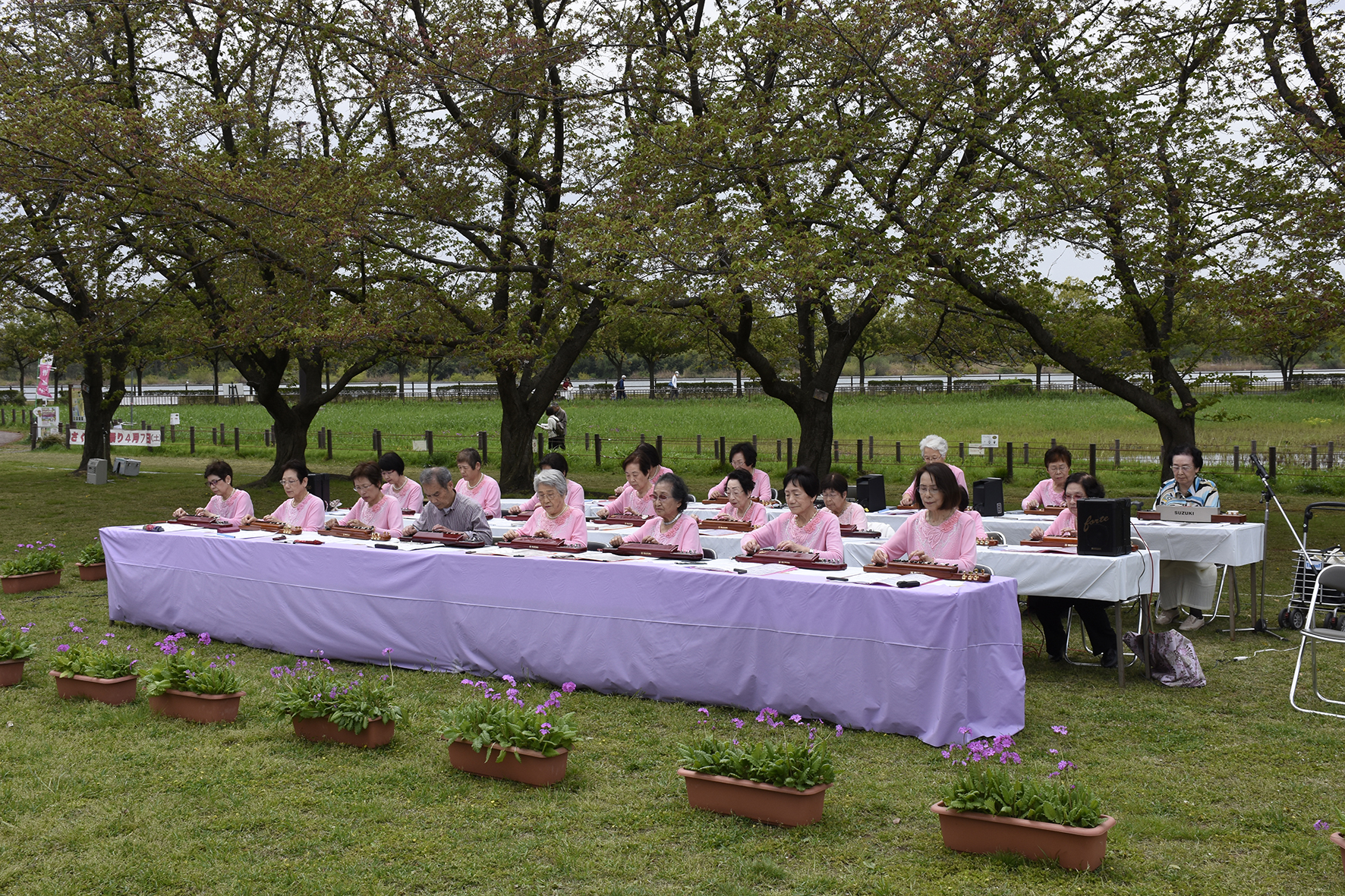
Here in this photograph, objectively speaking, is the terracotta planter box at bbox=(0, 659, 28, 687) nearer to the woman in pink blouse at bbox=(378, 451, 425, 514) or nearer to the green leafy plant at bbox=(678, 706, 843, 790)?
the woman in pink blouse at bbox=(378, 451, 425, 514)

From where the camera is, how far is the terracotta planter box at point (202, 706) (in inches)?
229

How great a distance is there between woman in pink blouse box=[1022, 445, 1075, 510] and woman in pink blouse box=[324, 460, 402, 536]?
553cm

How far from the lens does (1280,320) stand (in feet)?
38.3

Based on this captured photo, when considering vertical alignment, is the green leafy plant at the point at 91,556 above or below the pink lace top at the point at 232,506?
below

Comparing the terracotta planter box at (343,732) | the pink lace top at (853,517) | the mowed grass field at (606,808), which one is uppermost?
the pink lace top at (853,517)

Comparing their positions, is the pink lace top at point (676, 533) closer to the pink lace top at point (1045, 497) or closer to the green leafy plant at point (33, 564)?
the pink lace top at point (1045, 497)

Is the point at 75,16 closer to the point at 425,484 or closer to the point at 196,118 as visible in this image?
the point at 196,118

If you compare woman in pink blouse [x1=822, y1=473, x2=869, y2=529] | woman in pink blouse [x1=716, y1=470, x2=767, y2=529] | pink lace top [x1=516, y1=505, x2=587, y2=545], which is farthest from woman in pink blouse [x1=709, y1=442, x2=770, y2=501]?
pink lace top [x1=516, y1=505, x2=587, y2=545]

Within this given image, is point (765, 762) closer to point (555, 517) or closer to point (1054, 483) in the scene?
point (555, 517)

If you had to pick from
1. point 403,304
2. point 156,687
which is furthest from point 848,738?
point 403,304

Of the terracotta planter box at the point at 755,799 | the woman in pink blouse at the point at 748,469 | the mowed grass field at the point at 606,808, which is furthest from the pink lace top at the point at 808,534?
the woman in pink blouse at the point at 748,469

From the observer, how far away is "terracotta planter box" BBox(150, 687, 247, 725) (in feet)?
19.1

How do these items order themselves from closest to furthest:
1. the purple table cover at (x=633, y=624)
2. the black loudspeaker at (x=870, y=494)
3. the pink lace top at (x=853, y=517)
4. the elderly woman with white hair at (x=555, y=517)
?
the purple table cover at (x=633, y=624), the elderly woman with white hair at (x=555, y=517), the pink lace top at (x=853, y=517), the black loudspeaker at (x=870, y=494)

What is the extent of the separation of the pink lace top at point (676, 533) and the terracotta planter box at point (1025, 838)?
338 cm
